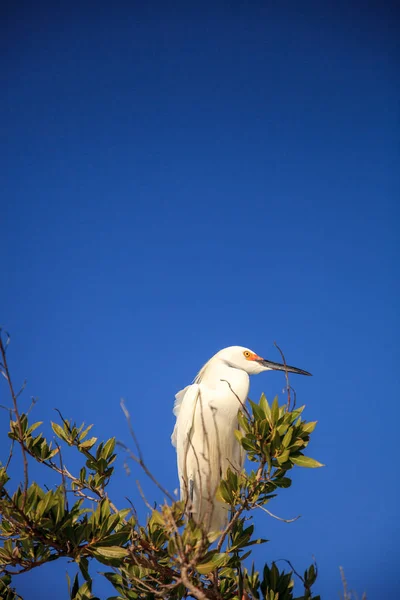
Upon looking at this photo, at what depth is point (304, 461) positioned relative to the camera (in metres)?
1.68

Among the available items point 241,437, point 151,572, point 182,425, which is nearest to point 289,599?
point 151,572

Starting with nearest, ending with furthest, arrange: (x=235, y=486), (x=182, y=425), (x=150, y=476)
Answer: (x=150, y=476), (x=235, y=486), (x=182, y=425)

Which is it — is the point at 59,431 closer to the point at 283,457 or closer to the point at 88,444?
the point at 88,444

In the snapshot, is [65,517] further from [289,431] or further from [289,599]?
[289,599]

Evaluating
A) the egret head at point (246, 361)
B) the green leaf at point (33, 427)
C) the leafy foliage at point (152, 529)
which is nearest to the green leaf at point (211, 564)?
the leafy foliage at point (152, 529)

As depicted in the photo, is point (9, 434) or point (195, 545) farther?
point (9, 434)

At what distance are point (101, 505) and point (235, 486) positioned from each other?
42 cm

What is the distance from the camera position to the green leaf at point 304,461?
5.44 feet

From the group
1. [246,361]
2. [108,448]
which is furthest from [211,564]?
[246,361]

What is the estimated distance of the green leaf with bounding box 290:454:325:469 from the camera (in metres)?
1.66

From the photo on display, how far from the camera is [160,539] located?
1806mm

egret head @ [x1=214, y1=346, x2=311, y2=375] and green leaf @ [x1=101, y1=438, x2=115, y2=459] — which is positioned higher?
egret head @ [x1=214, y1=346, x2=311, y2=375]

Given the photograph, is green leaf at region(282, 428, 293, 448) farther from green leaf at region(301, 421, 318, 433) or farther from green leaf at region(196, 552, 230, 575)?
green leaf at region(196, 552, 230, 575)

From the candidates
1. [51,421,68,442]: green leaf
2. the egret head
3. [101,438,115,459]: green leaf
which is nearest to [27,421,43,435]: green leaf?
[51,421,68,442]: green leaf
